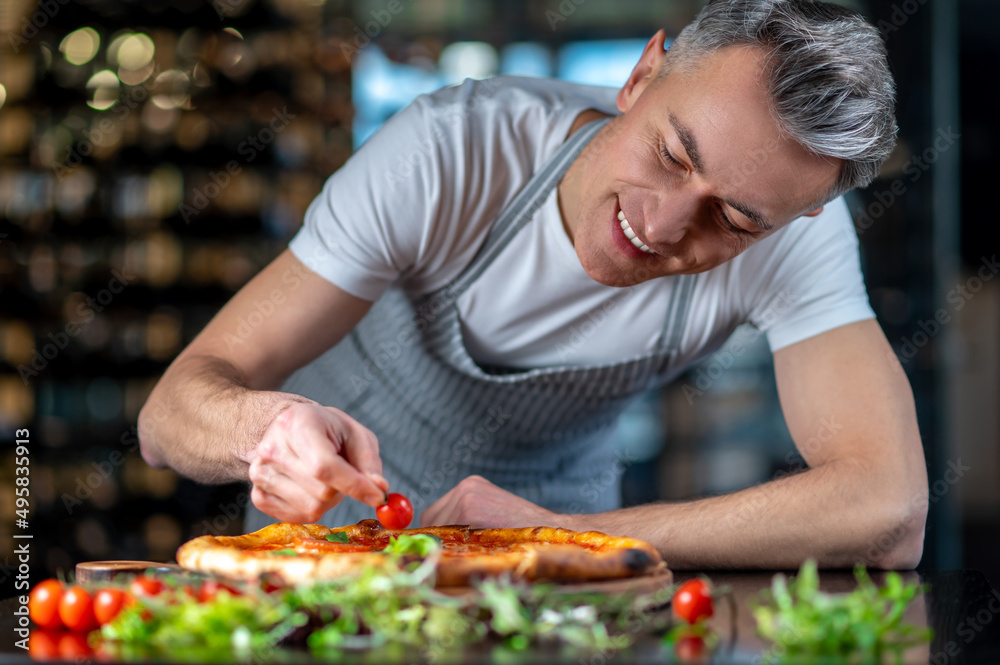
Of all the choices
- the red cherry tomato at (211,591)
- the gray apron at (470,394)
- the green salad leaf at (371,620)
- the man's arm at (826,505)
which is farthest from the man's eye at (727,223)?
the red cherry tomato at (211,591)

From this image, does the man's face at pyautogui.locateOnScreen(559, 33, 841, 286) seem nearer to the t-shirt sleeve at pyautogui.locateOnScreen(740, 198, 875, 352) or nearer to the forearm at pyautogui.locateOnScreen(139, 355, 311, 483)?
the t-shirt sleeve at pyautogui.locateOnScreen(740, 198, 875, 352)

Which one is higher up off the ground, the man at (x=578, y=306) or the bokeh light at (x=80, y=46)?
the bokeh light at (x=80, y=46)

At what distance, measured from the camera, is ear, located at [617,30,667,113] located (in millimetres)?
1558

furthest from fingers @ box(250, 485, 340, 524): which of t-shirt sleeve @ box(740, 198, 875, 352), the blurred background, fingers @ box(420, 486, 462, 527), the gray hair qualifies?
the blurred background

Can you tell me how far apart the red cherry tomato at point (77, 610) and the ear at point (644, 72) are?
115 cm

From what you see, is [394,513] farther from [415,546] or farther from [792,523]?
[792,523]

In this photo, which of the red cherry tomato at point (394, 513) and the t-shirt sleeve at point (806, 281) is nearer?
the red cherry tomato at point (394, 513)

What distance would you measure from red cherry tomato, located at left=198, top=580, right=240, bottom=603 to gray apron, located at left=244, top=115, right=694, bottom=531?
2.88 feet

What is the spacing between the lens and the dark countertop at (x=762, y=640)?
76cm

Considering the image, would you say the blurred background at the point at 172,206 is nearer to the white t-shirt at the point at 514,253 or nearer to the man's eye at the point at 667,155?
the white t-shirt at the point at 514,253

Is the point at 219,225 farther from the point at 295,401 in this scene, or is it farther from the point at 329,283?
the point at 295,401

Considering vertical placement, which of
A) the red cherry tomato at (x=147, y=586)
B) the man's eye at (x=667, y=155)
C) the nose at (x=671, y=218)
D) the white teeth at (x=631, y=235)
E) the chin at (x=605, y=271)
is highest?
the man's eye at (x=667, y=155)

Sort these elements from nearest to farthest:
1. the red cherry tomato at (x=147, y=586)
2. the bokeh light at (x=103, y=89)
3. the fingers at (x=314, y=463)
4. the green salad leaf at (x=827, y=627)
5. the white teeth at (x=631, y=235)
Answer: the green salad leaf at (x=827, y=627) → the red cherry tomato at (x=147, y=586) → the fingers at (x=314, y=463) → the white teeth at (x=631, y=235) → the bokeh light at (x=103, y=89)

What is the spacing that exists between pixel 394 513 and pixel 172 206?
3128 millimetres
